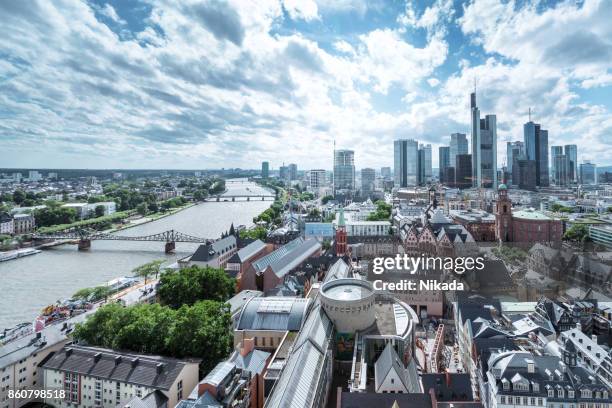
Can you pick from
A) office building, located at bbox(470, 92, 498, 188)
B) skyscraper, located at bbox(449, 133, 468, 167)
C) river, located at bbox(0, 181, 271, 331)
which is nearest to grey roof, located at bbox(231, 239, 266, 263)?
river, located at bbox(0, 181, 271, 331)

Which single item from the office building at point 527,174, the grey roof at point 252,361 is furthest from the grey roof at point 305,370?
the office building at point 527,174

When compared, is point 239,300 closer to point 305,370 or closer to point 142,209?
point 305,370

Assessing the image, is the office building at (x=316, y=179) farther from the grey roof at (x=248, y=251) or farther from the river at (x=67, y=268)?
the grey roof at (x=248, y=251)

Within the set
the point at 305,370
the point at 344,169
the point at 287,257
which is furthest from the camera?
the point at 344,169

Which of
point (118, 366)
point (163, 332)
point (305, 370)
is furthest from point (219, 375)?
point (163, 332)

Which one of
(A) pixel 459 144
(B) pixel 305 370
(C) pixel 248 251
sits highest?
(A) pixel 459 144
